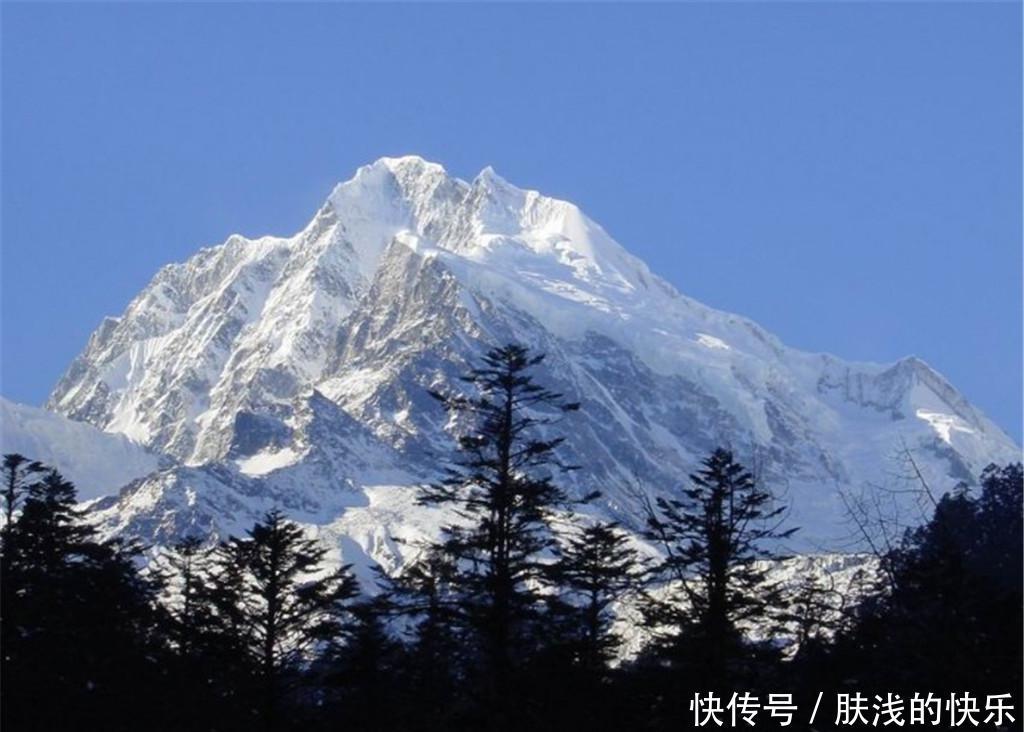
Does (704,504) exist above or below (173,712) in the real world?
above

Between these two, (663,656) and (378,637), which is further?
(378,637)

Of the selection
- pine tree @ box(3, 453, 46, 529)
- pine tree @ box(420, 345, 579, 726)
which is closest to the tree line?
pine tree @ box(420, 345, 579, 726)

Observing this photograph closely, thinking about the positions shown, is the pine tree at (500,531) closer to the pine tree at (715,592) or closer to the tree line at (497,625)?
the tree line at (497,625)

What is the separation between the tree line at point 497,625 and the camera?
120ft

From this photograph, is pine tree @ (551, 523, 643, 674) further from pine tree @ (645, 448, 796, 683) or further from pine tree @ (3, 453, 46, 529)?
pine tree @ (3, 453, 46, 529)

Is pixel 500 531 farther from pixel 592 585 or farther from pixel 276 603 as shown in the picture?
pixel 276 603

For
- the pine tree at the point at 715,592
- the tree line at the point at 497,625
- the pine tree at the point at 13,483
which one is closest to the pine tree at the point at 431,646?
the tree line at the point at 497,625

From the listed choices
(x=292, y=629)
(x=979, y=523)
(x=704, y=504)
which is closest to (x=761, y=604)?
(x=704, y=504)

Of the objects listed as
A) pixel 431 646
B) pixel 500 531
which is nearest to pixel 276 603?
pixel 431 646

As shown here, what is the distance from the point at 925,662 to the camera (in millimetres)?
32281

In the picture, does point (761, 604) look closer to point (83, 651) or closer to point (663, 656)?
point (663, 656)

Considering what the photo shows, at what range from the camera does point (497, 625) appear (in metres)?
42.0

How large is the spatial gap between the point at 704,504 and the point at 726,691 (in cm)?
573

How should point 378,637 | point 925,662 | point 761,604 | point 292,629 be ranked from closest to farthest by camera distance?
point 925,662, point 761,604, point 292,629, point 378,637
